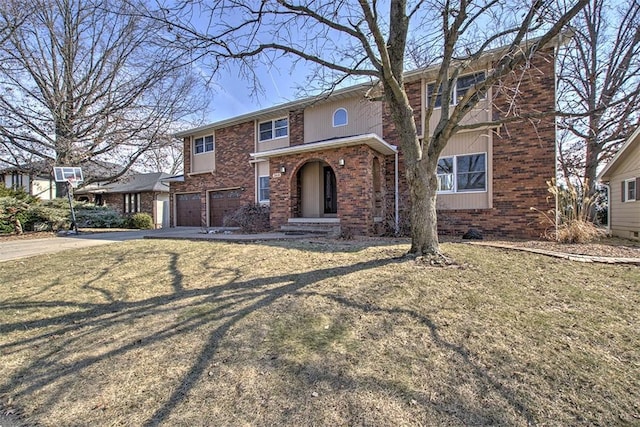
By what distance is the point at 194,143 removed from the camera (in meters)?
18.1

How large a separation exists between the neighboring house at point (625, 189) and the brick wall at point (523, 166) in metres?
3.45

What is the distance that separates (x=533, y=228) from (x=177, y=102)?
20829 mm

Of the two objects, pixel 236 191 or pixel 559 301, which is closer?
pixel 559 301

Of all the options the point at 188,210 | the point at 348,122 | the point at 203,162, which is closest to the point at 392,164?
the point at 348,122

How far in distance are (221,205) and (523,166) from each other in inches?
550

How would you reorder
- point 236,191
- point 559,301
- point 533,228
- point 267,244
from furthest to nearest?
point 236,191
point 533,228
point 267,244
point 559,301

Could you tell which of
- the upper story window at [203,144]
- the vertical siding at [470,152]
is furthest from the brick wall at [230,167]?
the vertical siding at [470,152]

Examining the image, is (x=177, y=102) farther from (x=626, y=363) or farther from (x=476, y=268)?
(x=626, y=363)

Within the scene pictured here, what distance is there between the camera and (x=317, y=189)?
12781mm

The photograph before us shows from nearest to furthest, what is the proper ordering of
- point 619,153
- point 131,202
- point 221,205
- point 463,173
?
1. point 463,173
2. point 619,153
3. point 221,205
4. point 131,202

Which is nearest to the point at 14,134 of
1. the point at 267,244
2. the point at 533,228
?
the point at 267,244

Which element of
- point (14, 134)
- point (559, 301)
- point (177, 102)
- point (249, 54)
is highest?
point (177, 102)

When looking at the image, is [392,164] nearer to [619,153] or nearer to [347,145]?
[347,145]

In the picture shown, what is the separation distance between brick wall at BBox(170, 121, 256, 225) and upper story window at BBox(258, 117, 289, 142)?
0.54m
